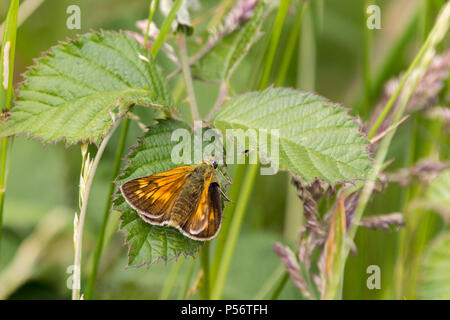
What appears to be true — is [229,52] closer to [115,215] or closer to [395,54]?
[115,215]

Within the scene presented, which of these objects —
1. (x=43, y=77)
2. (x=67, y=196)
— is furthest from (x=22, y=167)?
(x=43, y=77)

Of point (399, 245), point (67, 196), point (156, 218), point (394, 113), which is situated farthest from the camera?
point (67, 196)

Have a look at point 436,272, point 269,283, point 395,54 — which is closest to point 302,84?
point 395,54

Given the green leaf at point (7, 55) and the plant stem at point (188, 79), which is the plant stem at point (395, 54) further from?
the green leaf at point (7, 55)

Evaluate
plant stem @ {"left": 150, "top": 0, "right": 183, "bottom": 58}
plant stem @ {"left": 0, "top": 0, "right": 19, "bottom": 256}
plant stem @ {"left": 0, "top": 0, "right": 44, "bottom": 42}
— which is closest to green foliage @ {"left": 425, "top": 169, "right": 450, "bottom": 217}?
plant stem @ {"left": 150, "top": 0, "right": 183, "bottom": 58}

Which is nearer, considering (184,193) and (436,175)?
(184,193)
